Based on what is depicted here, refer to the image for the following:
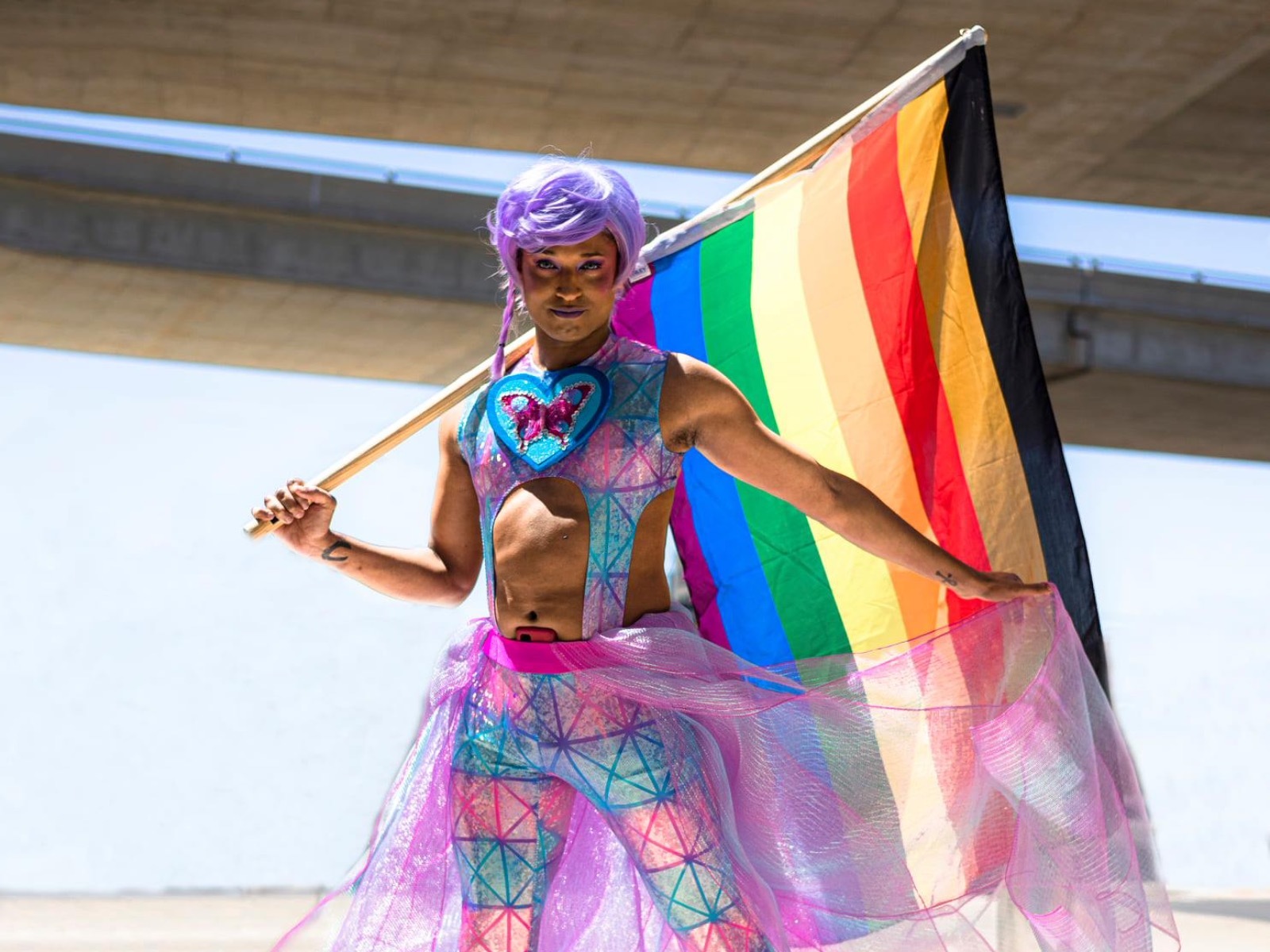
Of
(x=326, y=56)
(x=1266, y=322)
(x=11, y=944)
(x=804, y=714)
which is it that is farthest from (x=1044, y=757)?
(x=1266, y=322)

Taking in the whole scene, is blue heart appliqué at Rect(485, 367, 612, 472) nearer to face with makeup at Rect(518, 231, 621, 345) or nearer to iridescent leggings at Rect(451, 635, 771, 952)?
face with makeup at Rect(518, 231, 621, 345)

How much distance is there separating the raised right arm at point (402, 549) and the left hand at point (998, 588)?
83 cm

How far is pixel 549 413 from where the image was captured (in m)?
2.50

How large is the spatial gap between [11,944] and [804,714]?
14.3ft

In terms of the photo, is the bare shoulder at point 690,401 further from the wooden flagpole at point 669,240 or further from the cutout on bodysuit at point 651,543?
the wooden flagpole at point 669,240

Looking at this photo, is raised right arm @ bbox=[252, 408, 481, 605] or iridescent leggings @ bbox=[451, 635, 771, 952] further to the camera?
raised right arm @ bbox=[252, 408, 481, 605]

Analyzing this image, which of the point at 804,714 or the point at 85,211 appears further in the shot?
the point at 85,211

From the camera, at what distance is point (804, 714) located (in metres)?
2.59

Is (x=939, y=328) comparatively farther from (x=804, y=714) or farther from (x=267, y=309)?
(x=267, y=309)

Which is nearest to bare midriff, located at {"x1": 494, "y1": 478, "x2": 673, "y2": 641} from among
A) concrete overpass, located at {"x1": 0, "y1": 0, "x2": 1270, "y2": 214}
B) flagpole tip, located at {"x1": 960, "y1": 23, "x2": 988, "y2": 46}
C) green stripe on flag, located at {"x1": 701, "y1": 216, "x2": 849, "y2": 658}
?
green stripe on flag, located at {"x1": 701, "y1": 216, "x2": 849, "y2": 658}

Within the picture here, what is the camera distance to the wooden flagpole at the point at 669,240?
9.78ft

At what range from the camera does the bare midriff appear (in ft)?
8.04

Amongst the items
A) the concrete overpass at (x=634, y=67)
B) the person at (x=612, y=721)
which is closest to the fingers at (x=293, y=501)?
the person at (x=612, y=721)

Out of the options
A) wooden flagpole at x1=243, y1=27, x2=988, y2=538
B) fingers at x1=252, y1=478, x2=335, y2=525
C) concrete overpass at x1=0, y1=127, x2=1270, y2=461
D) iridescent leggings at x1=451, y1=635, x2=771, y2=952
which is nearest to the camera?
iridescent leggings at x1=451, y1=635, x2=771, y2=952
